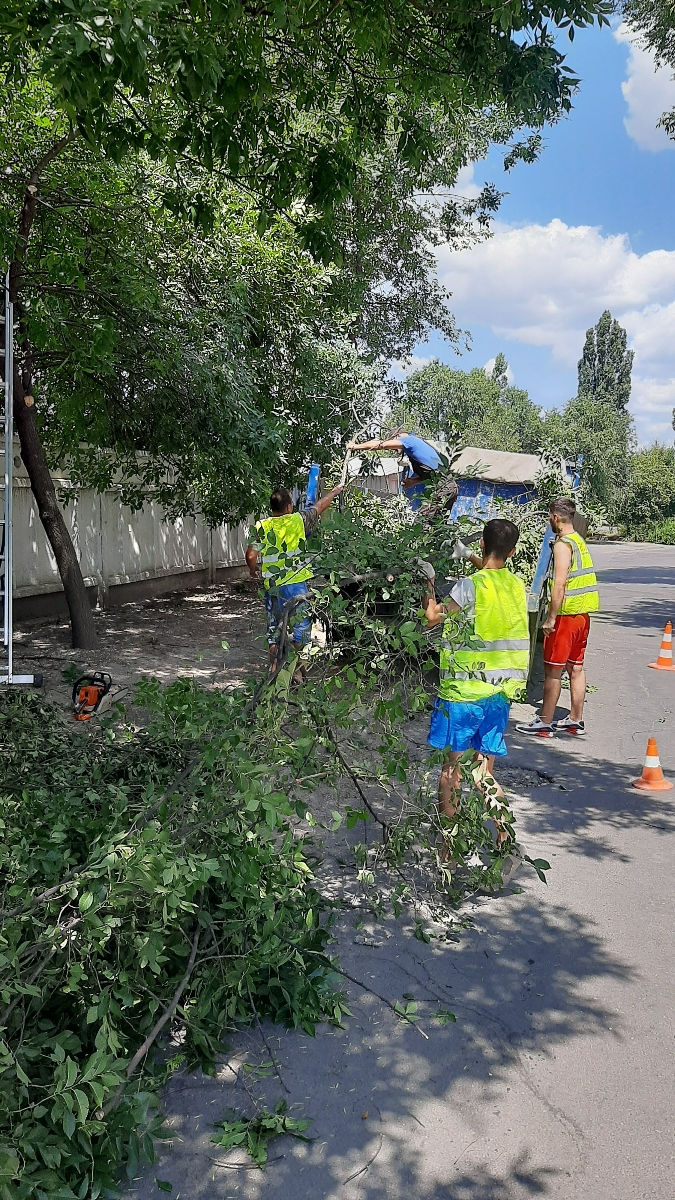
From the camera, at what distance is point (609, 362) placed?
83.6m

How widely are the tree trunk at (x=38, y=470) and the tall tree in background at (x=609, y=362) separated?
7939 centimetres

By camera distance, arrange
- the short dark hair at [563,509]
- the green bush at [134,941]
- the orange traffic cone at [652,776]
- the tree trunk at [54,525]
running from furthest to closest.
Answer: the tree trunk at [54,525] → the short dark hair at [563,509] → the orange traffic cone at [652,776] → the green bush at [134,941]

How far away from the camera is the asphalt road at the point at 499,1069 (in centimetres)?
275

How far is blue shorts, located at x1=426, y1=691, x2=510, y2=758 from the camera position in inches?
182

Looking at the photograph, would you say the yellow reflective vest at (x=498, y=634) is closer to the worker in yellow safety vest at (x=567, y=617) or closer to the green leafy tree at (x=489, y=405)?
the worker in yellow safety vest at (x=567, y=617)

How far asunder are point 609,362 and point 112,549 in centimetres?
7852

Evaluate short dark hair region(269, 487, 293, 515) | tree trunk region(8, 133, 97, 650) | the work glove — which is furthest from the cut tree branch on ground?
tree trunk region(8, 133, 97, 650)

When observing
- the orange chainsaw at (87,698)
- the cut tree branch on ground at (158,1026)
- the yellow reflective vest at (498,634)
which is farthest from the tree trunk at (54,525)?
the cut tree branch on ground at (158,1026)

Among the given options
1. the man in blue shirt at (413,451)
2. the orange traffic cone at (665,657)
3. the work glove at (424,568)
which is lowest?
the orange traffic cone at (665,657)

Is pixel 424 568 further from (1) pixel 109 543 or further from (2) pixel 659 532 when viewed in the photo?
(2) pixel 659 532

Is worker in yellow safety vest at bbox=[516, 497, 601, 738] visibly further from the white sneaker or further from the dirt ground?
the dirt ground

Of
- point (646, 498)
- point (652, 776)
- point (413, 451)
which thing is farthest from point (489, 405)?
point (652, 776)

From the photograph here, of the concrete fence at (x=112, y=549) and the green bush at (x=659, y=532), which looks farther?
the green bush at (x=659, y=532)

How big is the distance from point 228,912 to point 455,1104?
1035mm
